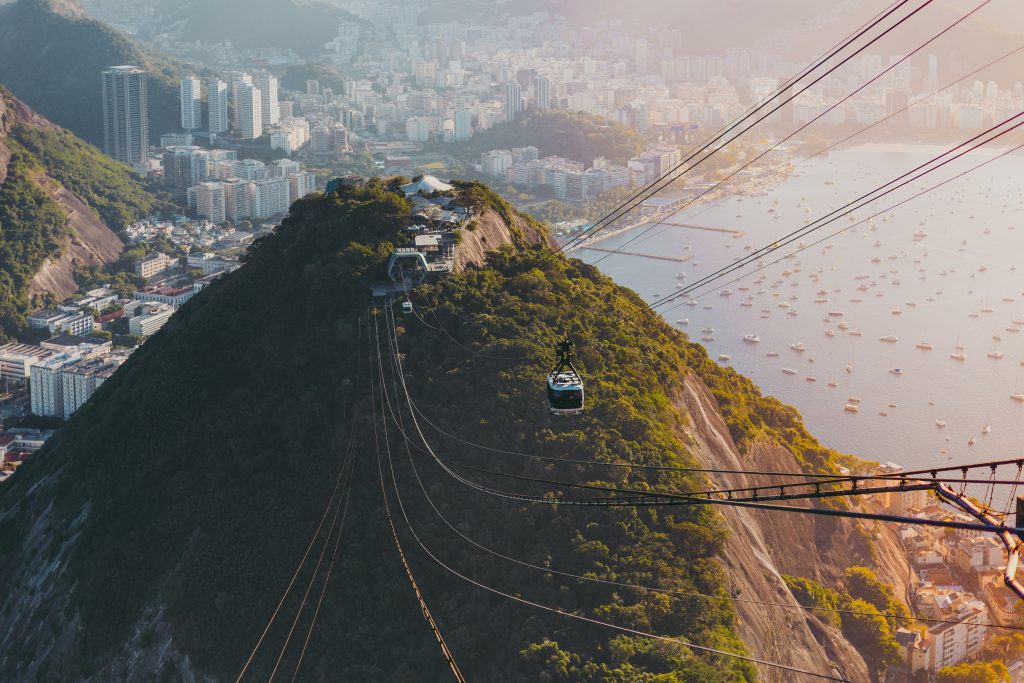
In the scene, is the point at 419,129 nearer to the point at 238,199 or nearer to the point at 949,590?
→ the point at 238,199

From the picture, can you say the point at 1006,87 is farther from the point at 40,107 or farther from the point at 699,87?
the point at 40,107

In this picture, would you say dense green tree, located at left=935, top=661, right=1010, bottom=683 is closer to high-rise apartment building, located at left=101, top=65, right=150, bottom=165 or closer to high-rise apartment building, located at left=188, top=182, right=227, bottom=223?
high-rise apartment building, located at left=188, top=182, right=227, bottom=223

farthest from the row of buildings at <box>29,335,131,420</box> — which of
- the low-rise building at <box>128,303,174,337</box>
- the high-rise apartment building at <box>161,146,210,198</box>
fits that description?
the high-rise apartment building at <box>161,146,210,198</box>

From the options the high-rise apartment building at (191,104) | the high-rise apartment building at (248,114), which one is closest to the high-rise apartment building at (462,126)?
the high-rise apartment building at (248,114)

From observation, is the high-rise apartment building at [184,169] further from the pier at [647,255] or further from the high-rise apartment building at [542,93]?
the high-rise apartment building at [542,93]

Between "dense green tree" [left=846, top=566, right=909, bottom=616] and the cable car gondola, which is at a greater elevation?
the cable car gondola

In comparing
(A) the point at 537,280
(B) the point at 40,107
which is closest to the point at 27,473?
(A) the point at 537,280
